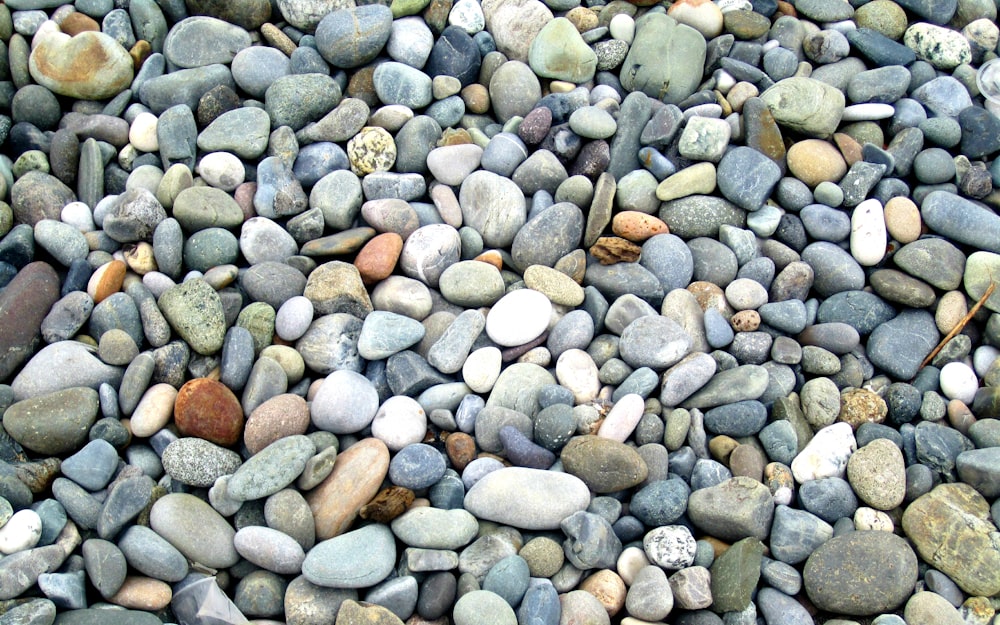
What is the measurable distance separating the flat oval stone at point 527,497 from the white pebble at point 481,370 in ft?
1.28

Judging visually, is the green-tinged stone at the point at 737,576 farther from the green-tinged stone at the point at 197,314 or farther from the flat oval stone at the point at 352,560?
the green-tinged stone at the point at 197,314

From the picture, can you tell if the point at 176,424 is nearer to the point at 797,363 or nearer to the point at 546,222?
the point at 546,222

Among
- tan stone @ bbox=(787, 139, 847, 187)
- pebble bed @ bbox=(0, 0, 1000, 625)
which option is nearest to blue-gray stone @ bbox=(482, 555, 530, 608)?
pebble bed @ bbox=(0, 0, 1000, 625)

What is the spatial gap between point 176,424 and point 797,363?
89.8 inches

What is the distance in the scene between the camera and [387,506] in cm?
243

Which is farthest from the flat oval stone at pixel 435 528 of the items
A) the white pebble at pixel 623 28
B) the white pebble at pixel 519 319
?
the white pebble at pixel 623 28

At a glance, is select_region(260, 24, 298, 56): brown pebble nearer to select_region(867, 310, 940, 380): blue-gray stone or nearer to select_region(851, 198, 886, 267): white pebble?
select_region(851, 198, 886, 267): white pebble

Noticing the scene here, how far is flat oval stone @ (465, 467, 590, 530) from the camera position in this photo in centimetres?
246

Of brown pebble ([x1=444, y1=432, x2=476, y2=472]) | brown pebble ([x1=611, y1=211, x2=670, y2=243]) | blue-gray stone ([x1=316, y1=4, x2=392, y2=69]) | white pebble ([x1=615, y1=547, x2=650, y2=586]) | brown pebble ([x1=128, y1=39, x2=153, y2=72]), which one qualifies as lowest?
white pebble ([x1=615, y1=547, x2=650, y2=586])

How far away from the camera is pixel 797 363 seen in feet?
9.45

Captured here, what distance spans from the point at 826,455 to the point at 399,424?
4.94ft

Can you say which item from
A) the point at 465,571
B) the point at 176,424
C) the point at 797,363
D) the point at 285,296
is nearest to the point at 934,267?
the point at 797,363

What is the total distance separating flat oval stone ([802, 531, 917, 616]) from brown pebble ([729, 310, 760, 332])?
85 centimetres

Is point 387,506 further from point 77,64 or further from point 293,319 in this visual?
point 77,64
